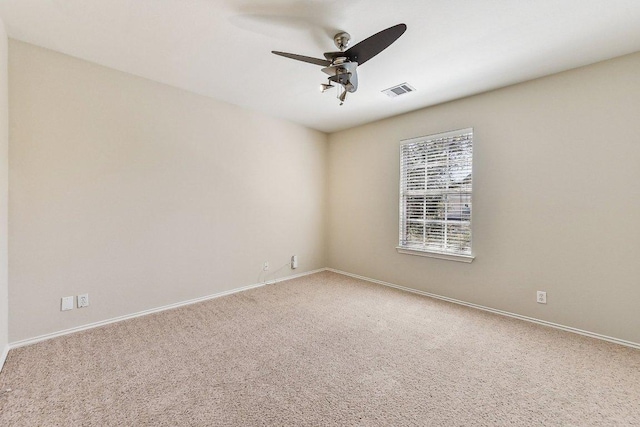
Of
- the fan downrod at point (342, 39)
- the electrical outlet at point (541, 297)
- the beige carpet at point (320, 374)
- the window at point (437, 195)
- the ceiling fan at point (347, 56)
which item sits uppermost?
the fan downrod at point (342, 39)

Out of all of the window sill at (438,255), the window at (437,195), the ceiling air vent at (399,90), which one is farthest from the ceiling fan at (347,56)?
the window sill at (438,255)

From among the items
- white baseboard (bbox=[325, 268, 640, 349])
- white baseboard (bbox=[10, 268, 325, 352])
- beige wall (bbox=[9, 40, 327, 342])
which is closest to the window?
white baseboard (bbox=[325, 268, 640, 349])

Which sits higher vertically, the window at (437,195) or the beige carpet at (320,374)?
the window at (437,195)

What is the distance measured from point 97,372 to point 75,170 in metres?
1.80

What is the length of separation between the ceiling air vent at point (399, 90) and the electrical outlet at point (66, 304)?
3867 mm

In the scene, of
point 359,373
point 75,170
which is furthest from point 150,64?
point 359,373

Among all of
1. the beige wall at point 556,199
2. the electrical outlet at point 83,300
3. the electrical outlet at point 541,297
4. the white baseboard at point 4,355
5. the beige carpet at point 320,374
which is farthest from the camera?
the electrical outlet at point 541,297

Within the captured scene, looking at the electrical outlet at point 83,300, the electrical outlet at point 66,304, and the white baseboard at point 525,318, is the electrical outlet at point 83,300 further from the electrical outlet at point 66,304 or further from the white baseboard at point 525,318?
the white baseboard at point 525,318

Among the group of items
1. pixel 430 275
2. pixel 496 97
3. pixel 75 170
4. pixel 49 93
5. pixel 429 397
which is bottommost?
pixel 429 397

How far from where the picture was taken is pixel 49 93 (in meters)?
2.41

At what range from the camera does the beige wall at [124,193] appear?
7.63ft

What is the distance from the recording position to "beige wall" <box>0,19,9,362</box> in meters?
2.04

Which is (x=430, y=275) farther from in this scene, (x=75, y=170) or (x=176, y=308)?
(x=75, y=170)

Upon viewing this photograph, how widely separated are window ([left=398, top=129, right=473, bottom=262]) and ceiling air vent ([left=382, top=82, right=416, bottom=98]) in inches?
30.2
